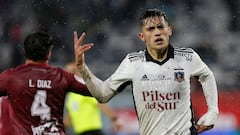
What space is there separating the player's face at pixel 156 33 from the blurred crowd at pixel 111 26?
7.21 metres

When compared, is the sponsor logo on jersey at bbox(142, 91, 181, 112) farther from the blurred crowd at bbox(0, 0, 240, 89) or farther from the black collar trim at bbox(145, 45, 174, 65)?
the blurred crowd at bbox(0, 0, 240, 89)

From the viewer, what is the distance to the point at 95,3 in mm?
15359

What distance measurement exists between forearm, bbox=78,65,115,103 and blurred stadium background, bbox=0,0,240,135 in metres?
6.93

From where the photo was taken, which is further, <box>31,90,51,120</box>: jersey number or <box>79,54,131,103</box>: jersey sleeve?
<box>31,90,51,120</box>: jersey number

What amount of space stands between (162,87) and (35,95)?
105 centimetres

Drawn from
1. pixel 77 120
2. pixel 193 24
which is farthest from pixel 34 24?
pixel 77 120

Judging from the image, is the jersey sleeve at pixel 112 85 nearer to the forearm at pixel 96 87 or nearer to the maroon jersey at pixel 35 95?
the forearm at pixel 96 87

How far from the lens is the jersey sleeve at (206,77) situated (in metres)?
6.46

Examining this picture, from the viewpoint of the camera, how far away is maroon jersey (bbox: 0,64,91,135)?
6.60 metres

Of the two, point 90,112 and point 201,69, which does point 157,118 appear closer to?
point 201,69

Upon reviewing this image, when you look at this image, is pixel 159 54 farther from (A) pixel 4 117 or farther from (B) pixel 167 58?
(A) pixel 4 117

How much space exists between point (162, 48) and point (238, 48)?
803 cm

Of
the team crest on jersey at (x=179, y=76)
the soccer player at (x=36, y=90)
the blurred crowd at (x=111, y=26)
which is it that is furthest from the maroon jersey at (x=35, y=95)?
the blurred crowd at (x=111, y=26)

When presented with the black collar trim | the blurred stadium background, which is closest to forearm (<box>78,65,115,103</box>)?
the black collar trim
